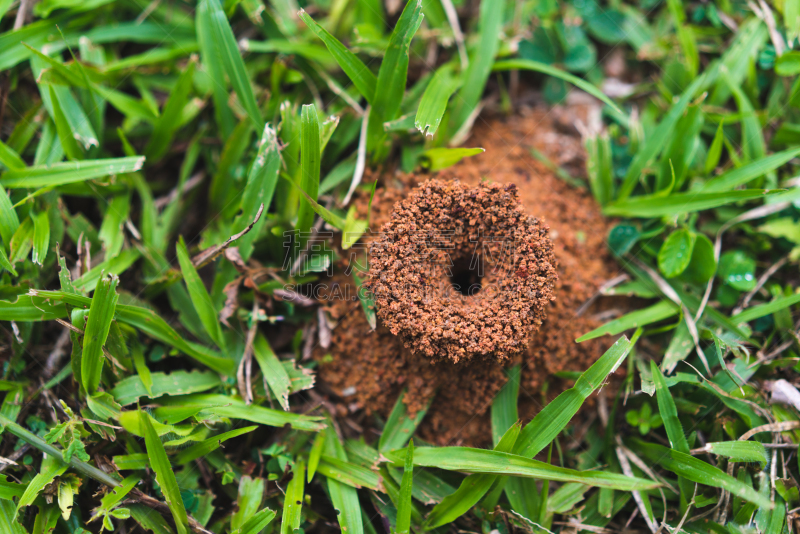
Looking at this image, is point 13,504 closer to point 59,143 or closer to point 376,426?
point 376,426

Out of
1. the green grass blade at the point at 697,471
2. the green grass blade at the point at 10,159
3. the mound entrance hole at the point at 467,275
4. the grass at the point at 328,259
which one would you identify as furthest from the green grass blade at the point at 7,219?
the green grass blade at the point at 697,471

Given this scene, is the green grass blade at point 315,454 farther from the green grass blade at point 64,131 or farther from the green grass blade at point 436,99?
the green grass blade at point 64,131

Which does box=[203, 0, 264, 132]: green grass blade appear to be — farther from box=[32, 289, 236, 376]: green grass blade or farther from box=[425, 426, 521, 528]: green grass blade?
box=[425, 426, 521, 528]: green grass blade

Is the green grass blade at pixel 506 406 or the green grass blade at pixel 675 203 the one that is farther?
the green grass blade at pixel 675 203

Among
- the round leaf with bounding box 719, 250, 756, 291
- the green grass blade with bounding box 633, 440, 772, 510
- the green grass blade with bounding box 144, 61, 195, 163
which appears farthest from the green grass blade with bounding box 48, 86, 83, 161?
the round leaf with bounding box 719, 250, 756, 291

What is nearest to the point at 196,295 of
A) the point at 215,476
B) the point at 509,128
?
the point at 215,476

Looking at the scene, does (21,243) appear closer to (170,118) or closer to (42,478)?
(170,118)

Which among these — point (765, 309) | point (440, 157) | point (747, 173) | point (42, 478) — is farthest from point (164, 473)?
point (747, 173)
